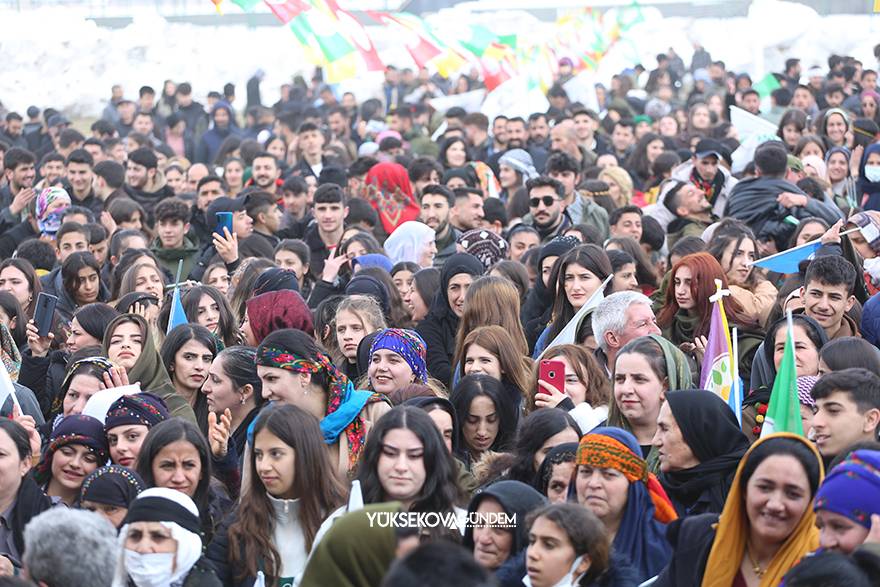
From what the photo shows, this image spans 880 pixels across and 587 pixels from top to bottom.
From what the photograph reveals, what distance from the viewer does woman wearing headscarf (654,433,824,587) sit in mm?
4402

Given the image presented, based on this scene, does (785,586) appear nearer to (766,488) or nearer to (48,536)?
(766,488)

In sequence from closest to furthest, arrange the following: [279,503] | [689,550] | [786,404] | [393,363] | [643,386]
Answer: [689,550] → [279,503] → [786,404] → [643,386] → [393,363]

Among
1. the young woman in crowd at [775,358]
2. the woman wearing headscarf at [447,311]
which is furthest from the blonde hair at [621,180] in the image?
the young woman in crowd at [775,358]

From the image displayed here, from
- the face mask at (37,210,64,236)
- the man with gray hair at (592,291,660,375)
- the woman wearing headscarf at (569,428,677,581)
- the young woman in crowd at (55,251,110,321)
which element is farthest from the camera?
the face mask at (37,210,64,236)

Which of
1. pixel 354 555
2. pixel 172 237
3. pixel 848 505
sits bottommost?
pixel 172 237

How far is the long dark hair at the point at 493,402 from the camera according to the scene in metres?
6.29

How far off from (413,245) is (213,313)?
2.17 metres

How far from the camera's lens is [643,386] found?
585 cm

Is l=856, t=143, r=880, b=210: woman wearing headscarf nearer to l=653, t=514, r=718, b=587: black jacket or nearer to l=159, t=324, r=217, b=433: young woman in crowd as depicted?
l=159, t=324, r=217, b=433: young woman in crowd

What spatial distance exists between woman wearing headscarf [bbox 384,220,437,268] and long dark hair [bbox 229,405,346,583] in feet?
14.9

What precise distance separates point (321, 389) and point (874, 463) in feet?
8.88

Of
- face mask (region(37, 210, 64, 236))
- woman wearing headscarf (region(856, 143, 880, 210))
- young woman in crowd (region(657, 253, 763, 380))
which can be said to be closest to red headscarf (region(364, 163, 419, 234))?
face mask (region(37, 210, 64, 236))

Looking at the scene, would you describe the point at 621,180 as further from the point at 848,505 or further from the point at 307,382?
the point at 848,505

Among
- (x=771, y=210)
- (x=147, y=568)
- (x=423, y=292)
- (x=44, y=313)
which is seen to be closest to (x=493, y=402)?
(x=147, y=568)
